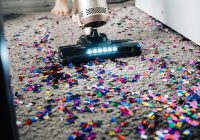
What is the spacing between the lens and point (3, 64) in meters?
0.64

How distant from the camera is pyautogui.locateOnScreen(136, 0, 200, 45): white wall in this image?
201 cm

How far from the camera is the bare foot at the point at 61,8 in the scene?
3.15m

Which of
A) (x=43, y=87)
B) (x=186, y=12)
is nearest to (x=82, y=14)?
(x=43, y=87)

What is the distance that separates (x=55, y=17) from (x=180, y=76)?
1.79 m

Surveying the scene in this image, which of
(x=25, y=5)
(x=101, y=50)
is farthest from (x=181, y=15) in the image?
(x=25, y=5)

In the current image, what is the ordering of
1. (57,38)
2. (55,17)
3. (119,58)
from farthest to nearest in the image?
1. (55,17)
2. (57,38)
3. (119,58)

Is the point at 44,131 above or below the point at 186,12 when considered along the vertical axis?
below

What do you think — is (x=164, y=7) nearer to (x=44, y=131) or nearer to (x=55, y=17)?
(x=55, y=17)

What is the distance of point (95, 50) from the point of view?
182 cm

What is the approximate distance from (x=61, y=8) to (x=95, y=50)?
1.51m

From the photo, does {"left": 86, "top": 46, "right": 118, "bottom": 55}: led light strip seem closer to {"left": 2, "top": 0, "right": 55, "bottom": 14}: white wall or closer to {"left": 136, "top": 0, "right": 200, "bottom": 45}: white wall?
{"left": 136, "top": 0, "right": 200, "bottom": 45}: white wall

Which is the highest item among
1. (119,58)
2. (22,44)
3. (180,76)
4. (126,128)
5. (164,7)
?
(164,7)

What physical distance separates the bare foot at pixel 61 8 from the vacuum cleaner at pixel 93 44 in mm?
1255

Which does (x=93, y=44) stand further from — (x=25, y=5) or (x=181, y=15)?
(x=25, y=5)
